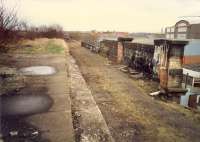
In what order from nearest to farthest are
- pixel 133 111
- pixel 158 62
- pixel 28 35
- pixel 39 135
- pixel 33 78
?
pixel 39 135
pixel 133 111
pixel 33 78
pixel 158 62
pixel 28 35

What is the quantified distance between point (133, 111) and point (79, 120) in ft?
5.30

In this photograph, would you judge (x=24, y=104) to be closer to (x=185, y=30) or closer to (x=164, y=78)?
(x=164, y=78)

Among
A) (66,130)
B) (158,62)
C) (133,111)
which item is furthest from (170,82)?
(66,130)

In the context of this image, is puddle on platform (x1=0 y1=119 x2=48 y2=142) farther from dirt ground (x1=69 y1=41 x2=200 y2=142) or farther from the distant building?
the distant building

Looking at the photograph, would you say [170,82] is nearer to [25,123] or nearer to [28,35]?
[25,123]

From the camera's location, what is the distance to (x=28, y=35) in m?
25.6

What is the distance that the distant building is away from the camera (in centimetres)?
→ 2911

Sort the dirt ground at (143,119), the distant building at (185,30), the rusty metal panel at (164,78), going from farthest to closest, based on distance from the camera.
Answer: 1. the distant building at (185,30)
2. the rusty metal panel at (164,78)
3. the dirt ground at (143,119)

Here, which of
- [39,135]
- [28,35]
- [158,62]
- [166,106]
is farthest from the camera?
[28,35]

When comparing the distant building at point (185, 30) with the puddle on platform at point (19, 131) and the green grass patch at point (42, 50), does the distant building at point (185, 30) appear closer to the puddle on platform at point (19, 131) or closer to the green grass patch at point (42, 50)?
the green grass patch at point (42, 50)

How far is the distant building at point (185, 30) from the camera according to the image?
2911 centimetres

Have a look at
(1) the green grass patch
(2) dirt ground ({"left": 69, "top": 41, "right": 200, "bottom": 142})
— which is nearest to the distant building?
(1) the green grass patch

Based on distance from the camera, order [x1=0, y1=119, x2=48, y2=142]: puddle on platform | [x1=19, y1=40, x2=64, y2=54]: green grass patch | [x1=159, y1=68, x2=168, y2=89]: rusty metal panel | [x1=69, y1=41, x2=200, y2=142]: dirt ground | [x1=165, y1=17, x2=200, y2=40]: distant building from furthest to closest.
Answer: [x1=165, y1=17, x2=200, y2=40]: distant building
[x1=19, y1=40, x2=64, y2=54]: green grass patch
[x1=159, y1=68, x2=168, y2=89]: rusty metal panel
[x1=69, y1=41, x2=200, y2=142]: dirt ground
[x1=0, y1=119, x2=48, y2=142]: puddle on platform

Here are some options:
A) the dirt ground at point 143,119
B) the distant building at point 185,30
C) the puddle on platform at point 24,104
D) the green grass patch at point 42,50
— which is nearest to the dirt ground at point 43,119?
the puddle on platform at point 24,104
